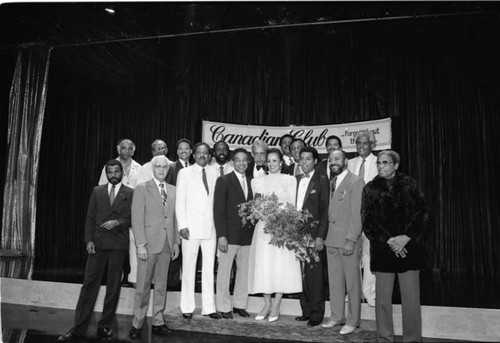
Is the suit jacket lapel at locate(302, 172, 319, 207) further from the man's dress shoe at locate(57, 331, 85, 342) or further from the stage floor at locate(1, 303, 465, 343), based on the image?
the man's dress shoe at locate(57, 331, 85, 342)

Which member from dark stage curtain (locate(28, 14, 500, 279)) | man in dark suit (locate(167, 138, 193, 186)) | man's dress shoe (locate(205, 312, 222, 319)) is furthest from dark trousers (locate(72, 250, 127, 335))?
dark stage curtain (locate(28, 14, 500, 279))

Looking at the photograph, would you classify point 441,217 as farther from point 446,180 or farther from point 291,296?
point 291,296

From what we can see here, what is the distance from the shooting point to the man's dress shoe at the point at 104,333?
432 centimetres

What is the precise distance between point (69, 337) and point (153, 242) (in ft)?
3.76

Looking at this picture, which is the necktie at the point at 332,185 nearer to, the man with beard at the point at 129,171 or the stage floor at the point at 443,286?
the stage floor at the point at 443,286

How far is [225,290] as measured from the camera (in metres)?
4.66

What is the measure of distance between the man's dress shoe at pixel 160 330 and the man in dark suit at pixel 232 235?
0.56m

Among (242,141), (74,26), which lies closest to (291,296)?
(242,141)

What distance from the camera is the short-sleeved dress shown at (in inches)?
176

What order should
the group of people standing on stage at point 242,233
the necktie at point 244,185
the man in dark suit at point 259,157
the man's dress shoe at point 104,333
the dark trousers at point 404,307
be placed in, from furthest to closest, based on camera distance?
1. the man in dark suit at point 259,157
2. the necktie at point 244,185
3. the man's dress shoe at point 104,333
4. the group of people standing on stage at point 242,233
5. the dark trousers at point 404,307

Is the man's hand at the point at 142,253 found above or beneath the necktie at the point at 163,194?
beneath

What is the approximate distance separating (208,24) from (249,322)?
5.76 metres

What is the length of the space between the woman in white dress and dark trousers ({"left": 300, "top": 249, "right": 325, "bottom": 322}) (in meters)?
0.08

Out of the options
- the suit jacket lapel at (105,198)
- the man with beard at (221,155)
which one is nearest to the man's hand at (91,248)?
the suit jacket lapel at (105,198)
